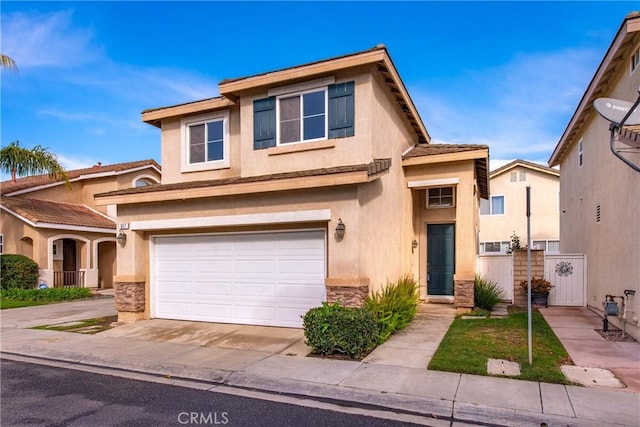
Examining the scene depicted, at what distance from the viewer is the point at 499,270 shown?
43.4ft

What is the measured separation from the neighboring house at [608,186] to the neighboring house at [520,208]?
461 inches

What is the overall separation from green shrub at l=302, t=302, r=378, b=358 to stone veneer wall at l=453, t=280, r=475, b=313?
14.2 feet

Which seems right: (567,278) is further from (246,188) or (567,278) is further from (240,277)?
(246,188)

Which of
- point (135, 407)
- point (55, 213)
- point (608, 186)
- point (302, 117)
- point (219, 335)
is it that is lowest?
point (219, 335)

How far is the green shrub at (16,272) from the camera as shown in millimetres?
Answer: 17328

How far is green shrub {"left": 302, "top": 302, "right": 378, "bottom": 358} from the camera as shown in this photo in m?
7.38

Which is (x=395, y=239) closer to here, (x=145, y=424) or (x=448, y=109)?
(x=145, y=424)

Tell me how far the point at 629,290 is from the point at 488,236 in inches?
758

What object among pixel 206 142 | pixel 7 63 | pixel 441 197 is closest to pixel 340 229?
pixel 206 142

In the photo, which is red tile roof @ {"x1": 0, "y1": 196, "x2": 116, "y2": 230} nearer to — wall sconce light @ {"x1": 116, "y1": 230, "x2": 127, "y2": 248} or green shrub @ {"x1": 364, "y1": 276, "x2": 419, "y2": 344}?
wall sconce light @ {"x1": 116, "y1": 230, "x2": 127, "y2": 248}

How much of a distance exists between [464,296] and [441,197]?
3.66 meters

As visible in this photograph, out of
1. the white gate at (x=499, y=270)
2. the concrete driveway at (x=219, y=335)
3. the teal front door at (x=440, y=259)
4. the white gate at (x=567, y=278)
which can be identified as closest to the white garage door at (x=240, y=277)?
the concrete driveway at (x=219, y=335)

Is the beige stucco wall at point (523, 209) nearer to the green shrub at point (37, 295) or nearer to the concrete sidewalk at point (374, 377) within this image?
the concrete sidewalk at point (374, 377)

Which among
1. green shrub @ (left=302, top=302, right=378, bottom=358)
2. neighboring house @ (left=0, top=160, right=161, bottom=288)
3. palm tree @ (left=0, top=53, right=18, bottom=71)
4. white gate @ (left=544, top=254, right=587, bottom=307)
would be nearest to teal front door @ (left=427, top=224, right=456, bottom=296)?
white gate @ (left=544, top=254, right=587, bottom=307)
